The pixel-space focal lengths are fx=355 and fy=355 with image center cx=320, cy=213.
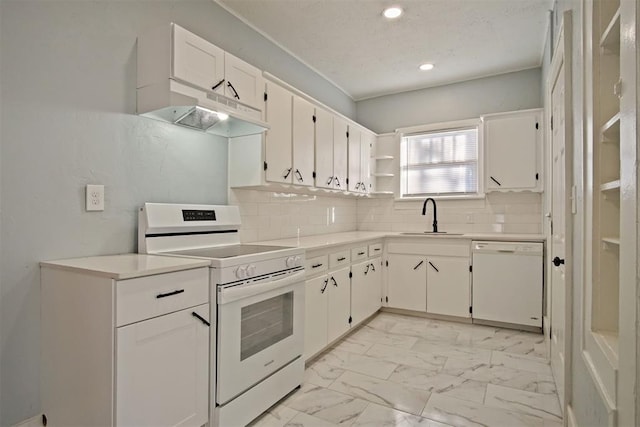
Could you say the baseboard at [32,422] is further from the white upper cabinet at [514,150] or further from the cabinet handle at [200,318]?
the white upper cabinet at [514,150]

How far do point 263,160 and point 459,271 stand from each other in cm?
234

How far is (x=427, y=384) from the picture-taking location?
2.36 metres

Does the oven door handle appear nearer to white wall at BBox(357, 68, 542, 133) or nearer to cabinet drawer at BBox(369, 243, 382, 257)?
cabinet drawer at BBox(369, 243, 382, 257)

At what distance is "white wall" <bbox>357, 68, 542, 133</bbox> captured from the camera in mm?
3896

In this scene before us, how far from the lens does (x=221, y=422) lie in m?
1.73

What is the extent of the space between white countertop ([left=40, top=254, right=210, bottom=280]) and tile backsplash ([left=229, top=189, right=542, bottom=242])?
1020mm

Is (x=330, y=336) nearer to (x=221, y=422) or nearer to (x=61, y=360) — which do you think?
(x=221, y=422)

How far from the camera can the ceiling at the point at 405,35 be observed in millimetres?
2701

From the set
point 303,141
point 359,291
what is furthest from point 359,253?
point 303,141

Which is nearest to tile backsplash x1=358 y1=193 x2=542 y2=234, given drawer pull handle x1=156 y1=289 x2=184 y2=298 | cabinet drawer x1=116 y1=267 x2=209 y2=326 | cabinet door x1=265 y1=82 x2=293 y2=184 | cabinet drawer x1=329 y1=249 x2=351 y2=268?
cabinet drawer x1=329 y1=249 x2=351 y2=268

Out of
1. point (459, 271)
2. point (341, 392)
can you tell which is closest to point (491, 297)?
point (459, 271)

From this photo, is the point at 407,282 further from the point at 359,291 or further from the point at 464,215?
the point at 464,215

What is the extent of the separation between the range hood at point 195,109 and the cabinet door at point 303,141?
49 centimetres

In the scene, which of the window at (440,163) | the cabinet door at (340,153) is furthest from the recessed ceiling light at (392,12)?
the window at (440,163)
